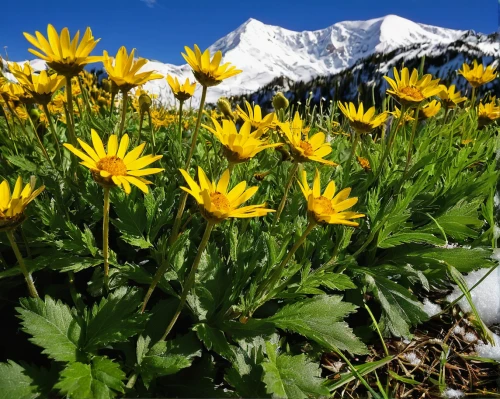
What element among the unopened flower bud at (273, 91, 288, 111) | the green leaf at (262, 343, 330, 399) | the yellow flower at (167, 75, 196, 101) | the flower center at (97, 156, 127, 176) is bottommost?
the green leaf at (262, 343, 330, 399)

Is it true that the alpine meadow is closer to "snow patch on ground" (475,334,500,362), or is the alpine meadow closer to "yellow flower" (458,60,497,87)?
"snow patch on ground" (475,334,500,362)

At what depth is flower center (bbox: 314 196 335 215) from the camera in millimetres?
1009

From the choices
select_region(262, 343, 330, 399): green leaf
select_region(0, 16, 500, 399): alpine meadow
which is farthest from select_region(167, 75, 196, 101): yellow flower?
select_region(262, 343, 330, 399): green leaf

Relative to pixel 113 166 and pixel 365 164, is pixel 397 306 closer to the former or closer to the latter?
pixel 365 164

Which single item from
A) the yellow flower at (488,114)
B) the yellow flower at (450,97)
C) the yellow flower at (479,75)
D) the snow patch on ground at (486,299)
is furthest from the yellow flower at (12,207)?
the yellow flower at (488,114)

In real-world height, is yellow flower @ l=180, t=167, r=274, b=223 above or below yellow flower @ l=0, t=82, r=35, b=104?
below

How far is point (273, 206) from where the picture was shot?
5.80 feet

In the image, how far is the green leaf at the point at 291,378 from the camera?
1.01 meters

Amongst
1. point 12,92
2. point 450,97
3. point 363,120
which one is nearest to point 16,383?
point 12,92

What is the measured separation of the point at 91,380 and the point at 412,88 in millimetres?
1615

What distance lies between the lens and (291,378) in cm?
105

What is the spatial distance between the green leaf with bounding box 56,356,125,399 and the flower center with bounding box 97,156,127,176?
Answer: 445 mm

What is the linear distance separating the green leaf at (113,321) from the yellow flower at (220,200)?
34 centimetres

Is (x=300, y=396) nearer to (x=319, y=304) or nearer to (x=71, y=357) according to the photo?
(x=319, y=304)
